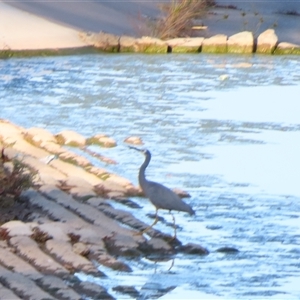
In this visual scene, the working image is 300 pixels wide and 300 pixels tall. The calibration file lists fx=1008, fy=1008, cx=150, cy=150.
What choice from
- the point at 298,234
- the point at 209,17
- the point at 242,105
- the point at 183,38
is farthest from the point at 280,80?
the point at 298,234

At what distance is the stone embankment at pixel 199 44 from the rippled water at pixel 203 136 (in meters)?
0.39

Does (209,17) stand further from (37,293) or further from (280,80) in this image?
(37,293)

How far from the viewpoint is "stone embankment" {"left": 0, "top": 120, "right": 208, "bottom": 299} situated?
5.98 metres

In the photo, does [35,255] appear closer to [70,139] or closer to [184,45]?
[70,139]

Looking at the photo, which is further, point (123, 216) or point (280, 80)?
point (280, 80)

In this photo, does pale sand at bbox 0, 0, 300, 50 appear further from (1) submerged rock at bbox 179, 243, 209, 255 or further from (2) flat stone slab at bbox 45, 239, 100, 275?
(2) flat stone slab at bbox 45, 239, 100, 275

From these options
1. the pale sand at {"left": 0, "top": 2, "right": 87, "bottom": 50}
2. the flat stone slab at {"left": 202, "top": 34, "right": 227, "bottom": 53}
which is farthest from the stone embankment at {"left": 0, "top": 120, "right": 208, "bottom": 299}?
the flat stone slab at {"left": 202, "top": 34, "right": 227, "bottom": 53}

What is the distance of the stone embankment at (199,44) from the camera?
59.0ft

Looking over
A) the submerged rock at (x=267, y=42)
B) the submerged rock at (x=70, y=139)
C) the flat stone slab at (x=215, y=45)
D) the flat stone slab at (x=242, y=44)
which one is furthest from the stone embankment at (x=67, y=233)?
the submerged rock at (x=267, y=42)

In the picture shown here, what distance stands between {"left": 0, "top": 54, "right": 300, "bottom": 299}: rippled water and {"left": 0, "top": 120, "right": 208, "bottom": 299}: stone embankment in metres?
0.19

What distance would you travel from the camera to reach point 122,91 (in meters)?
14.4

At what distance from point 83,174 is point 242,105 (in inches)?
204

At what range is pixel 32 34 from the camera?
58.6ft

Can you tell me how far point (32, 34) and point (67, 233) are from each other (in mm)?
11442
